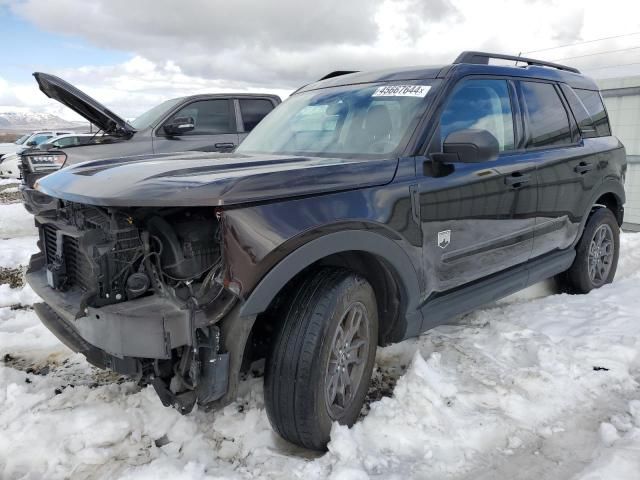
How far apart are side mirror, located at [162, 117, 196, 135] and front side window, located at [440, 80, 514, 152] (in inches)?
165

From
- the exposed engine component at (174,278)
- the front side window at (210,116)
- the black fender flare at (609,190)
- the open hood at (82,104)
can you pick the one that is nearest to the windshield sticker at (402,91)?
the exposed engine component at (174,278)

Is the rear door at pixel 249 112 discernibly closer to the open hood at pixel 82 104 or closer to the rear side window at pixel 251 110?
the rear side window at pixel 251 110

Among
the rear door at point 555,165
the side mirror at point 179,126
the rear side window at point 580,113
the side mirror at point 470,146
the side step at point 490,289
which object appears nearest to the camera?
the side mirror at point 470,146

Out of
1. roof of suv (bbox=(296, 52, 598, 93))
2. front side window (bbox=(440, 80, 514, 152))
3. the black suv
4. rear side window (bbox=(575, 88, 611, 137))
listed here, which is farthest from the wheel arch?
front side window (bbox=(440, 80, 514, 152))

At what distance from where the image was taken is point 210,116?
780cm

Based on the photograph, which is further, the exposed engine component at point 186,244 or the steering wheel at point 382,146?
the steering wheel at point 382,146

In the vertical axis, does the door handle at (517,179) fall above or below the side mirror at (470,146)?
below

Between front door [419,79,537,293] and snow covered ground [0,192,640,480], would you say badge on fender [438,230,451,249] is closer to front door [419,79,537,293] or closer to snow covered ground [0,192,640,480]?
front door [419,79,537,293]

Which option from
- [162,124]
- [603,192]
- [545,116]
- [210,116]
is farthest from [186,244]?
[210,116]

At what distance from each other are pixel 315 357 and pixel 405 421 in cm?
69

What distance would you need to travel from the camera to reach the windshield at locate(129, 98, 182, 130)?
24.0 ft

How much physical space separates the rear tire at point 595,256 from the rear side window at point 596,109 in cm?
72

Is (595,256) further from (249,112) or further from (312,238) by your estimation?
(249,112)

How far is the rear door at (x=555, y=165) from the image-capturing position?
3.95 m
